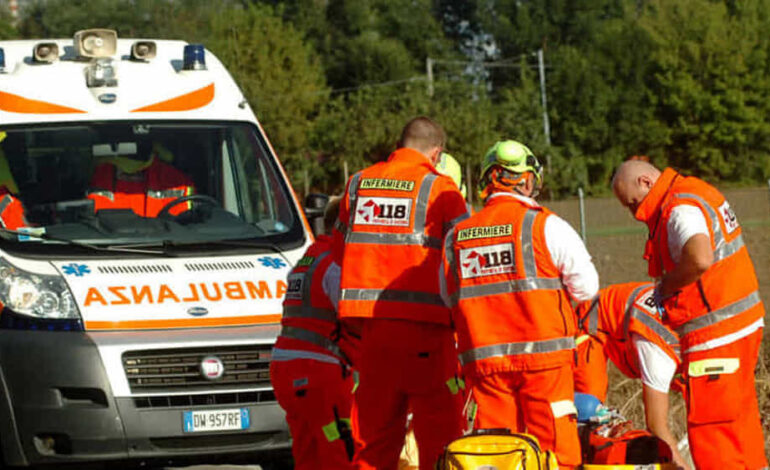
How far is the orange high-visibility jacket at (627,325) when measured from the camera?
277 inches

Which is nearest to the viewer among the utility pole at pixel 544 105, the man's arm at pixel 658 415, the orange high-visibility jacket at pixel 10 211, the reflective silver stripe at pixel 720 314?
the reflective silver stripe at pixel 720 314

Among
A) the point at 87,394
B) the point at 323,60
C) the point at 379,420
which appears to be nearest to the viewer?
the point at 379,420

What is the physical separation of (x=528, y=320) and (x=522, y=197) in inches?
22.7

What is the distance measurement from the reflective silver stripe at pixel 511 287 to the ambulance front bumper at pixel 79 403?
2.33 meters

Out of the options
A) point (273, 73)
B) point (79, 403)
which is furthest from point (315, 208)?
point (273, 73)

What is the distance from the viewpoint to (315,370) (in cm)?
616

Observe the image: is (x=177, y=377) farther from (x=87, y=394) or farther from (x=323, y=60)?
(x=323, y=60)

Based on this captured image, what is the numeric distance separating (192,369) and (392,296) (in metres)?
1.90

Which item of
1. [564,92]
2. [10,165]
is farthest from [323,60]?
[10,165]

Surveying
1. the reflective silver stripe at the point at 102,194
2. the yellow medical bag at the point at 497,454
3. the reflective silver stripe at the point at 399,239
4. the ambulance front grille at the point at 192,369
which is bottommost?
the ambulance front grille at the point at 192,369

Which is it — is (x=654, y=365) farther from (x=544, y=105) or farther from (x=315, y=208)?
(x=544, y=105)

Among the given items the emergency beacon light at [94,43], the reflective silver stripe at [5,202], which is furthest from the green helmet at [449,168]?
the reflective silver stripe at [5,202]

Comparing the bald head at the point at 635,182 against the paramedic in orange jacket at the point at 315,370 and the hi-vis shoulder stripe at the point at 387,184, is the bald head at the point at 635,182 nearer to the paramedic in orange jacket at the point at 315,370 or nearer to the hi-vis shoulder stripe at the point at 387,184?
the hi-vis shoulder stripe at the point at 387,184

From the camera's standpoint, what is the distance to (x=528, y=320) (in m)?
5.61
